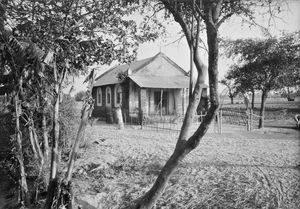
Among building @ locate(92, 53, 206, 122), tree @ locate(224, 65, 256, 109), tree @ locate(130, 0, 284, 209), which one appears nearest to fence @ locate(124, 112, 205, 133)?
building @ locate(92, 53, 206, 122)

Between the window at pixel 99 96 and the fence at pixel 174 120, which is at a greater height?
the window at pixel 99 96

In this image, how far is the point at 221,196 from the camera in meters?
5.12

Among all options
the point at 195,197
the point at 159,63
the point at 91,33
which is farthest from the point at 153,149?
the point at 159,63

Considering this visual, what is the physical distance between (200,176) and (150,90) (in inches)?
609

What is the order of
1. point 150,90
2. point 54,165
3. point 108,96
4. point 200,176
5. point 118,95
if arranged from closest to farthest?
point 54,165 < point 200,176 < point 150,90 < point 118,95 < point 108,96

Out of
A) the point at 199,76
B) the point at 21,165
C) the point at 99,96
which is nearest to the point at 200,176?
the point at 199,76

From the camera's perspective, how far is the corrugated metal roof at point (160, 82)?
18844 millimetres

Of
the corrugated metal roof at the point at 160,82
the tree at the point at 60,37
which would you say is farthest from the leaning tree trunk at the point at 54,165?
the corrugated metal roof at the point at 160,82

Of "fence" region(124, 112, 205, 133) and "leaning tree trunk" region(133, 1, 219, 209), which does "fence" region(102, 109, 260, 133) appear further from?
"leaning tree trunk" region(133, 1, 219, 209)

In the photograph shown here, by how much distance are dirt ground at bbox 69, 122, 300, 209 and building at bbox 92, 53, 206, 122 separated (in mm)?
10570

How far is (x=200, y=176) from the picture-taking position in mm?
6160

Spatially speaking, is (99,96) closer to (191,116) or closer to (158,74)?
(158,74)

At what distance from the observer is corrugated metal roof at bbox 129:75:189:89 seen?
61.8ft

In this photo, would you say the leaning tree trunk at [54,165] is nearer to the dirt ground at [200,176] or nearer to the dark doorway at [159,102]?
the dirt ground at [200,176]
